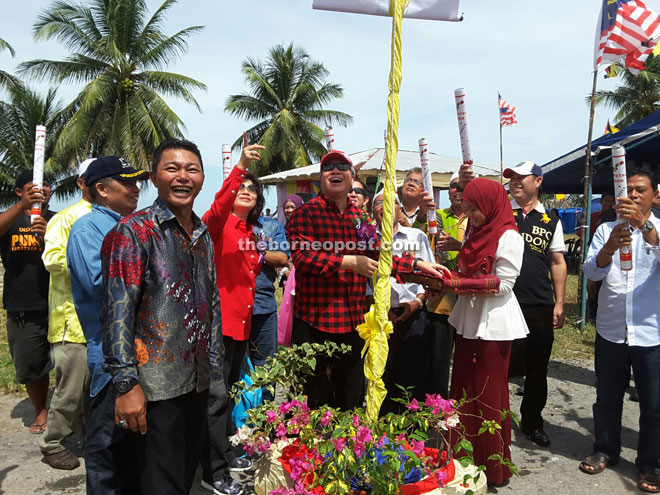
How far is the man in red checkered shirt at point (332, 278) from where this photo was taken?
3069 millimetres

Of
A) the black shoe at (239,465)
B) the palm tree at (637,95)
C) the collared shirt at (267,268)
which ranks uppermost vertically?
the palm tree at (637,95)

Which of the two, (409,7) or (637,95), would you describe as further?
(637,95)

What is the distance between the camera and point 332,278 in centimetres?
309

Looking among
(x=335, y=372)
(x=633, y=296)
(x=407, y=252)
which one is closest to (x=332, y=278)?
(x=335, y=372)

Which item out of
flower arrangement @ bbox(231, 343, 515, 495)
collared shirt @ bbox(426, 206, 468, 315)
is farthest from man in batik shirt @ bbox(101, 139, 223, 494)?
collared shirt @ bbox(426, 206, 468, 315)

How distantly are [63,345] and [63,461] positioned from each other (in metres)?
0.85

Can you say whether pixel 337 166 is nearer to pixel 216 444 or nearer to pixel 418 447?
pixel 418 447

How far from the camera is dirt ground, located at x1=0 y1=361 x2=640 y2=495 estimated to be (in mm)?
3173

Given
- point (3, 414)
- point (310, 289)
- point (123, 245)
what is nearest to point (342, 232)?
point (310, 289)

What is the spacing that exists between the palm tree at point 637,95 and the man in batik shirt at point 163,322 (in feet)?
100

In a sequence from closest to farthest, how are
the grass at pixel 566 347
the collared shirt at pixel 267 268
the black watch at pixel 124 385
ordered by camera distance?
the black watch at pixel 124 385 → the collared shirt at pixel 267 268 → the grass at pixel 566 347

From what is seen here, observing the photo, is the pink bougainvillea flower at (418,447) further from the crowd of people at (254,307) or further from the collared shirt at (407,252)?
the collared shirt at (407,252)

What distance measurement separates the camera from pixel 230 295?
10.8ft

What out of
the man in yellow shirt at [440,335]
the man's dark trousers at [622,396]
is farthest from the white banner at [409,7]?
the man's dark trousers at [622,396]
